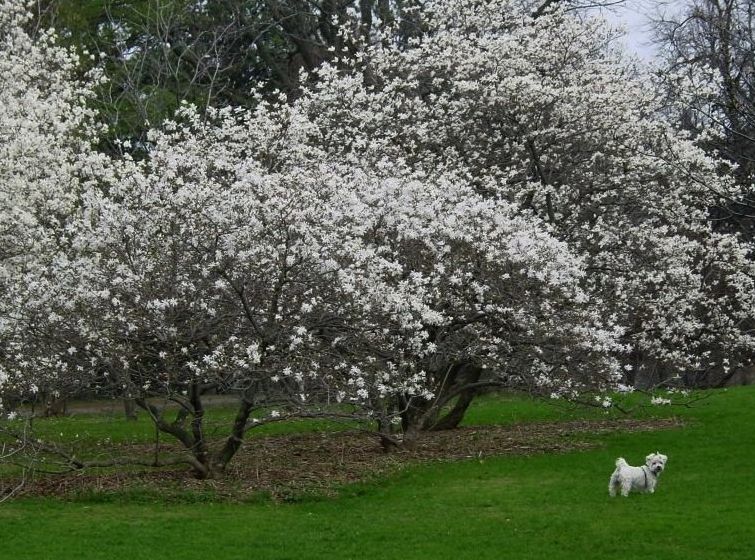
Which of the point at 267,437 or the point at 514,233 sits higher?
the point at 514,233

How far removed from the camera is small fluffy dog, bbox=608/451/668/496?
12.6m

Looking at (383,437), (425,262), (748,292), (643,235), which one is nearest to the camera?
(425,262)

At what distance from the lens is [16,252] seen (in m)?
15.1

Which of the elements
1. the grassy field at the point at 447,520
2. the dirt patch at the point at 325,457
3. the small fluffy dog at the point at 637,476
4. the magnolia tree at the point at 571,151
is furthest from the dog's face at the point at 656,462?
the magnolia tree at the point at 571,151

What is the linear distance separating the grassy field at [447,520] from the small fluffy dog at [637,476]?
14cm

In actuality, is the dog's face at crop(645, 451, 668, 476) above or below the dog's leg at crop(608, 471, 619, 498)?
above

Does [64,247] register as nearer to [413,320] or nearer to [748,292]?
[413,320]

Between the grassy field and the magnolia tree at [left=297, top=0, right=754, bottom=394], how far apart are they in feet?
14.2

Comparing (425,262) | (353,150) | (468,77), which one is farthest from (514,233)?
(468,77)

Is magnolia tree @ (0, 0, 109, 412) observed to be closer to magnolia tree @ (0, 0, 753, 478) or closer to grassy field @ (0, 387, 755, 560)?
magnolia tree @ (0, 0, 753, 478)

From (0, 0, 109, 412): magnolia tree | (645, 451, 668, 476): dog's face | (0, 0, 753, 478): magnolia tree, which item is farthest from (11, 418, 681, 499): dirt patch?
(645, 451, 668, 476): dog's face

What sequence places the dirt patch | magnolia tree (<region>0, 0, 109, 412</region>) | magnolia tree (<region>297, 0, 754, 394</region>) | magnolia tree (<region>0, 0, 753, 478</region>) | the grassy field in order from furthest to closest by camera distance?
magnolia tree (<region>297, 0, 754, 394</region>) < the dirt patch < magnolia tree (<region>0, 0, 109, 412</region>) < magnolia tree (<region>0, 0, 753, 478</region>) < the grassy field

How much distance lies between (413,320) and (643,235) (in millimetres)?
6532

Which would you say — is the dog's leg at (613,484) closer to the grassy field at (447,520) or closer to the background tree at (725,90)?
the grassy field at (447,520)
